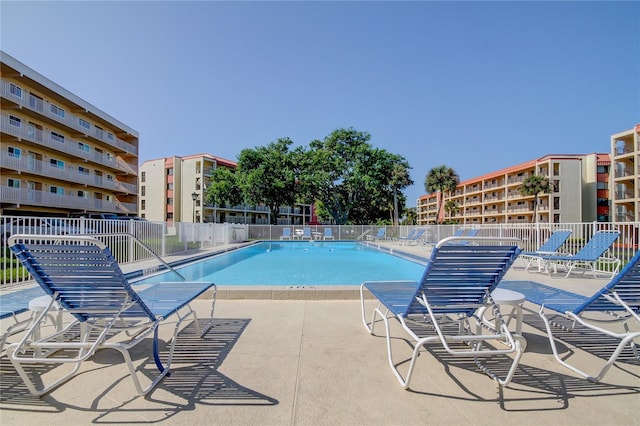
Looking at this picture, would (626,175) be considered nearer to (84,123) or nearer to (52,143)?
(52,143)

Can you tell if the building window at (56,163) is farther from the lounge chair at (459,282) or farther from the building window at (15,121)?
the lounge chair at (459,282)

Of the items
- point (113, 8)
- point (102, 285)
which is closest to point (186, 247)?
point (113, 8)

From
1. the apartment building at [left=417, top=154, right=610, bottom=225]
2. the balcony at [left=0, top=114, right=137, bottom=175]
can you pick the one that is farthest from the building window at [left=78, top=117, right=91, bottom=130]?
the apartment building at [left=417, top=154, right=610, bottom=225]

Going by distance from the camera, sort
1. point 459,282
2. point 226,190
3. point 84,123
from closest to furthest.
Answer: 1. point 459,282
2. point 84,123
3. point 226,190

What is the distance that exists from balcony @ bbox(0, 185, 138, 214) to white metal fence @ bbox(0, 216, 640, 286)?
50.4ft

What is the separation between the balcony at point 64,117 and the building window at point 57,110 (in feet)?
0.69

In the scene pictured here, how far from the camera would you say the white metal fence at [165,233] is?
5871 mm

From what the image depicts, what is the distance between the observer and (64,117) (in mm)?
25719

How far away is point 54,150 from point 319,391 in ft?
106

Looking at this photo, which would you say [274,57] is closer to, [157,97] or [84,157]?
[157,97]

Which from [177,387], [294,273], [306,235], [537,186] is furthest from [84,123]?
[537,186]

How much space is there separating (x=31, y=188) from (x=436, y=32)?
3030 cm

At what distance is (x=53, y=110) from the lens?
24.6 m

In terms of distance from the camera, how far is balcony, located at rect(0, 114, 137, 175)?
818 inches
